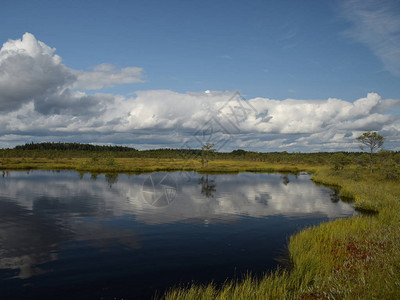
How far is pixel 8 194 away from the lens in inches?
1435

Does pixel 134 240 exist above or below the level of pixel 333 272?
below

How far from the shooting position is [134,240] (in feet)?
61.7

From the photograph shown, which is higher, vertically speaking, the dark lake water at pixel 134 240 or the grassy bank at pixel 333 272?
the grassy bank at pixel 333 272

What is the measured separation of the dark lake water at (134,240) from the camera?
12680 millimetres

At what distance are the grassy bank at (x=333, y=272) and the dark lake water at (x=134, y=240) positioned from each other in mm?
2113

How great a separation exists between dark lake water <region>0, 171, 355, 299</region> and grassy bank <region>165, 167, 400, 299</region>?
6.93 feet

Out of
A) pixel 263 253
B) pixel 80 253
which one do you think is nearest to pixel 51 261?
pixel 80 253

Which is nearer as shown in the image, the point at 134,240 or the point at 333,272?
the point at 333,272

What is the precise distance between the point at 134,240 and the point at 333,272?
1300 cm

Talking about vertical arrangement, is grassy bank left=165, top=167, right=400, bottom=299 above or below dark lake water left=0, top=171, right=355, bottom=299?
above

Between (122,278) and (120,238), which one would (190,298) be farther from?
(120,238)

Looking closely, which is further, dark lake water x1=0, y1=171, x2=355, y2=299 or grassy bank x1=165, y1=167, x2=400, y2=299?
dark lake water x1=0, y1=171, x2=355, y2=299

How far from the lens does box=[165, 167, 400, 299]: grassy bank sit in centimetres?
823

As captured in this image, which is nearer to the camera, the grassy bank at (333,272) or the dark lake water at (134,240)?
the grassy bank at (333,272)
